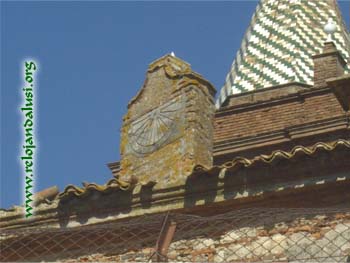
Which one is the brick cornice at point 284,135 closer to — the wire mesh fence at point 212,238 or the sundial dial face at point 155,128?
the sundial dial face at point 155,128

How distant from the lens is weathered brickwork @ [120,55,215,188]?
44.1 ft

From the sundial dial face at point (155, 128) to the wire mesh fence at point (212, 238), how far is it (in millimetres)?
1700

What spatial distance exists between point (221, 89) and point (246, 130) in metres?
3.33

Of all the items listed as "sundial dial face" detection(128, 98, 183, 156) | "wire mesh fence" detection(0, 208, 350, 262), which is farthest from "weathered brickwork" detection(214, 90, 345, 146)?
"wire mesh fence" detection(0, 208, 350, 262)

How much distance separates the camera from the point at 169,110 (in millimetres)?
13945

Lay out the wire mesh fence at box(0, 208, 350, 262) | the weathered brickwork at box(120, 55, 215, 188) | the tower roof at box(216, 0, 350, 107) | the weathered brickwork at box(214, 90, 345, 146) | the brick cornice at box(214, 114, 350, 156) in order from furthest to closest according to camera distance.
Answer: the tower roof at box(216, 0, 350, 107), the weathered brickwork at box(214, 90, 345, 146), the brick cornice at box(214, 114, 350, 156), the weathered brickwork at box(120, 55, 215, 188), the wire mesh fence at box(0, 208, 350, 262)

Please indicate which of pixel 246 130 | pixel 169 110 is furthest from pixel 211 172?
pixel 246 130

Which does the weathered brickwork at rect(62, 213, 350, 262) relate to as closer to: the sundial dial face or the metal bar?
the metal bar

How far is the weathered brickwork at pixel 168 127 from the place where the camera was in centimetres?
1344

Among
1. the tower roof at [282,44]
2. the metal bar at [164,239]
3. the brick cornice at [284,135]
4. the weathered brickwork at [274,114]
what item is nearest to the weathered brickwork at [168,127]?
the metal bar at [164,239]

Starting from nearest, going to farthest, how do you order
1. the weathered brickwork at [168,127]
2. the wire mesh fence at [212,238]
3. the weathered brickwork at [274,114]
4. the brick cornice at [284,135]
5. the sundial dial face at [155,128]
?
the wire mesh fence at [212,238] < the weathered brickwork at [168,127] < the sundial dial face at [155,128] < the brick cornice at [284,135] < the weathered brickwork at [274,114]

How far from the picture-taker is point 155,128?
547 inches

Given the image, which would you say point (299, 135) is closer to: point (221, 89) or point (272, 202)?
point (221, 89)

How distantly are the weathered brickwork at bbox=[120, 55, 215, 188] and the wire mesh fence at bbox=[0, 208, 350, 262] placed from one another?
121cm
